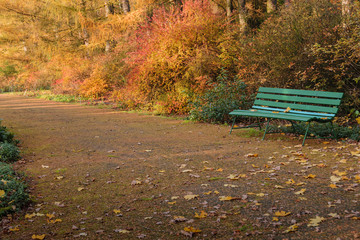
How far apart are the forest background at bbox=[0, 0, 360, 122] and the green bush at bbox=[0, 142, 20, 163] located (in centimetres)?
503

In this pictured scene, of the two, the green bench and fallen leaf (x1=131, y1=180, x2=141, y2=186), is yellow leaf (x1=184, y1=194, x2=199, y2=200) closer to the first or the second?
fallen leaf (x1=131, y1=180, x2=141, y2=186)

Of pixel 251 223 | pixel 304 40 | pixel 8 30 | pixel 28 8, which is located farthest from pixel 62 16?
pixel 251 223

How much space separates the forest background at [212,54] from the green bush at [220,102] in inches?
1.1

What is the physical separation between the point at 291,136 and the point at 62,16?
1551 cm

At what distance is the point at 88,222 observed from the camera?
3.34 metres

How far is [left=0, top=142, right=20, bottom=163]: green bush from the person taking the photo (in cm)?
554

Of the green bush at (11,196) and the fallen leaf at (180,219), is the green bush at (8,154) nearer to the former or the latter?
the green bush at (11,196)

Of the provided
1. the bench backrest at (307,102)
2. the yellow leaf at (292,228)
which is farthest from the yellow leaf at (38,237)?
the bench backrest at (307,102)

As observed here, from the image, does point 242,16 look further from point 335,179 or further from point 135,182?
point 135,182

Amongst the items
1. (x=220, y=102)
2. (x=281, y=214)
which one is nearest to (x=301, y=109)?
(x=220, y=102)

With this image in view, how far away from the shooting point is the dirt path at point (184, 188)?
3.10m

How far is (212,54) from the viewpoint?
10.7m

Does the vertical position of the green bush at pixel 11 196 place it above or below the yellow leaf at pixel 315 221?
above

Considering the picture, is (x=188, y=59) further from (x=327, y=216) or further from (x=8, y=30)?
(x=8, y=30)
